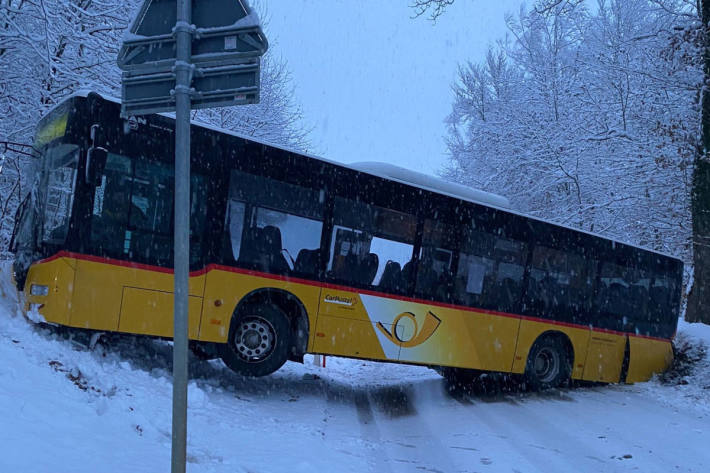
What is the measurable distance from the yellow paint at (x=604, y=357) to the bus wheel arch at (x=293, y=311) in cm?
646

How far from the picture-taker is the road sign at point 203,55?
12.1 feet

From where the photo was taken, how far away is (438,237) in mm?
10953

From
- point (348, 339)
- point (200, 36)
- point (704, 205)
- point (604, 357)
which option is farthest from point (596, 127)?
point (200, 36)

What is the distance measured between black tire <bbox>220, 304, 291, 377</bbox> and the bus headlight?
7.67ft

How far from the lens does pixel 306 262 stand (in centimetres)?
948

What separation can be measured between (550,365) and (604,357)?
1432 millimetres

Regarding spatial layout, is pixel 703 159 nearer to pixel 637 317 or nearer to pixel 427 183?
pixel 637 317

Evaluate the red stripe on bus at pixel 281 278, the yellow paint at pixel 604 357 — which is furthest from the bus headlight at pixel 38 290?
the yellow paint at pixel 604 357

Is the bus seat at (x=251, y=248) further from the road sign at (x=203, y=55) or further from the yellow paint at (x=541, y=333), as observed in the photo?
the yellow paint at (x=541, y=333)

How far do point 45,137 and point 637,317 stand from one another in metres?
11.8

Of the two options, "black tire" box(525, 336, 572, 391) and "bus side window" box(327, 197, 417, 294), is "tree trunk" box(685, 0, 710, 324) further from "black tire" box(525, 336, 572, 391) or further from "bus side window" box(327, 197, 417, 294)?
"bus side window" box(327, 197, 417, 294)

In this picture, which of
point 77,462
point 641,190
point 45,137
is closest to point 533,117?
point 641,190

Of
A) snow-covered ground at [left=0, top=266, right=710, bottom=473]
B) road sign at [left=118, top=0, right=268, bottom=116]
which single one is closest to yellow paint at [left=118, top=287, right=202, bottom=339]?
snow-covered ground at [left=0, top=266, right=710, bottom=473]

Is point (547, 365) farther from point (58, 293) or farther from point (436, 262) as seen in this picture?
point (58, 293)
